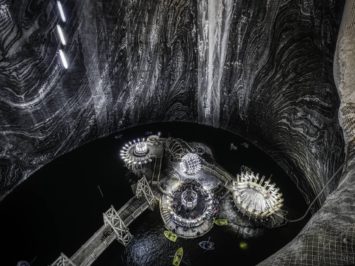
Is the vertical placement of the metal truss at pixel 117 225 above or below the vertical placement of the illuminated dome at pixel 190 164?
below

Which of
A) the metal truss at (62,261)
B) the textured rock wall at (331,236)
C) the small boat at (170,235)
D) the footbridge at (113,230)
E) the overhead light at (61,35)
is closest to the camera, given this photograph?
the textured rock wall at (331,236)

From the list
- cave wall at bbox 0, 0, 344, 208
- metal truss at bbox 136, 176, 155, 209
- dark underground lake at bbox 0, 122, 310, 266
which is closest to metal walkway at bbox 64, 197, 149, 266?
metal truss at bbox 136, 176, 155, 209

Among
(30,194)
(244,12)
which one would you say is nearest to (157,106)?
(244,12)

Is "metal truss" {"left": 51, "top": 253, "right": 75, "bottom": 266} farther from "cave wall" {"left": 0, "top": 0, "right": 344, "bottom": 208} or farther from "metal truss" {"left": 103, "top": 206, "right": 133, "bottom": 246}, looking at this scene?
"cave wall" {"left": 0, "top": 0, "right": 344, "bottom": 208}

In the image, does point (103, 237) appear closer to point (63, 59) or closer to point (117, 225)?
point (117, 225)

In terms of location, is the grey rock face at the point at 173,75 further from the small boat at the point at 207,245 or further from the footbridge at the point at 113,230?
the footbridge at the point at 113,230

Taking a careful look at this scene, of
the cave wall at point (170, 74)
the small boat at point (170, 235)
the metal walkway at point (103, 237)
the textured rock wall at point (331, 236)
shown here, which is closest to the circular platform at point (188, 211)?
the small boat at point (170, 235)

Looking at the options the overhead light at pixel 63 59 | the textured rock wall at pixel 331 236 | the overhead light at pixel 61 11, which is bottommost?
the textured rock wall at pixel 331 236
